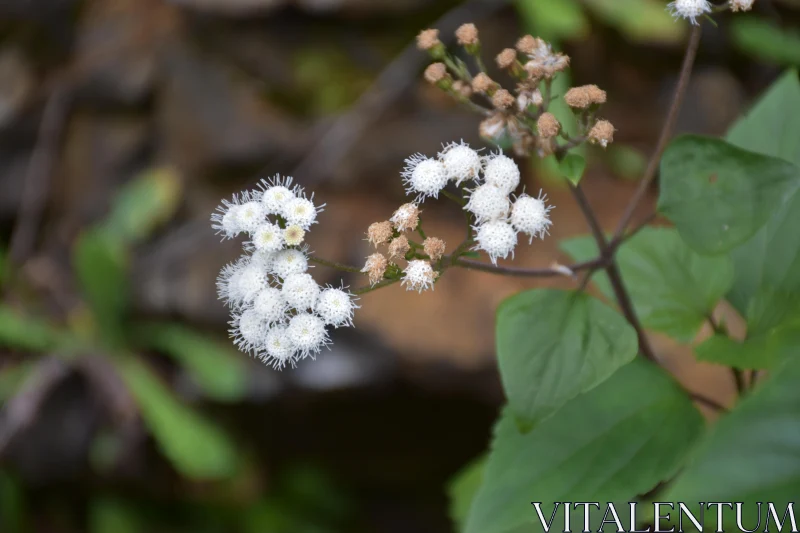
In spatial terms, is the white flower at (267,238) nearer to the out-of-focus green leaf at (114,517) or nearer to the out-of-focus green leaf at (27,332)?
the out-of-focus green leaf at (27,332)

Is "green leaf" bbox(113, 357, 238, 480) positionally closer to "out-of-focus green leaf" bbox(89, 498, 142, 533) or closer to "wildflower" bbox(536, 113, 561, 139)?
"out-of-focus green leaf" bbox(89, 498, 142, 533)

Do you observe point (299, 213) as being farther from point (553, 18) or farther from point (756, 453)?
point (553, 18)

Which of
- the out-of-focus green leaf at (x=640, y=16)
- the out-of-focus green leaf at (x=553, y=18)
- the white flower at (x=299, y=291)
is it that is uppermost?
the out-of-focus green leaf at (x=640, y=16)

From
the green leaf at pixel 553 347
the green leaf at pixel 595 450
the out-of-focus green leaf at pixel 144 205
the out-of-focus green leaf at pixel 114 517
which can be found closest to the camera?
the green leaf at pixel 553 347

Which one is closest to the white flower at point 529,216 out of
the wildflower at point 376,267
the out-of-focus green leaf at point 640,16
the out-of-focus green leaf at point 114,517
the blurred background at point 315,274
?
the wildflower at point 376,267

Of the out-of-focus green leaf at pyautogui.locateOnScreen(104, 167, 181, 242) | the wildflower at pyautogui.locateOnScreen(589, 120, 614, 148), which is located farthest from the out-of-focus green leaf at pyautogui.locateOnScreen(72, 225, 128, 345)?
the wildflower at pyautogui.locateOnScreen(589, 120, 614, 148)

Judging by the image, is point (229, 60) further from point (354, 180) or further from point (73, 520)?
point (73, 520)
